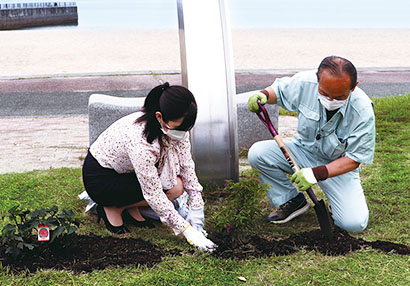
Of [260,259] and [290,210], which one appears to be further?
[290,210]

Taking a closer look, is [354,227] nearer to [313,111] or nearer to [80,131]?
[313,111]

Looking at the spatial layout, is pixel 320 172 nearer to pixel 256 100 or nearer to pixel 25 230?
pixel 256 100

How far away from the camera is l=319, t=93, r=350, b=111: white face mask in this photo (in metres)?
3.56

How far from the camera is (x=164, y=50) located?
1576 centimetres

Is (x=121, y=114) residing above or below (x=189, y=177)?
above

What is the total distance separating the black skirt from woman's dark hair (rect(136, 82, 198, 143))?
537 mm

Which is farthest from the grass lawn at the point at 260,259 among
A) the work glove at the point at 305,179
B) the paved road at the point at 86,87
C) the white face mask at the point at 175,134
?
the paved road at the point at 86,87

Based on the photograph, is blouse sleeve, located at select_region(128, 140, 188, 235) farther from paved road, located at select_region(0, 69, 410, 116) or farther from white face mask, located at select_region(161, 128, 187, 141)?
paved road, located at select_region(0, 69, 410, 116)

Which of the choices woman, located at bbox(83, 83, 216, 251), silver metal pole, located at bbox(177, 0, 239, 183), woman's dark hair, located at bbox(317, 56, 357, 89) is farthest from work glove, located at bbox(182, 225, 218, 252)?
woman's dark hair, located at bbox(317, 56, 357, 89)

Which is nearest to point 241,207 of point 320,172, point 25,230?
point 320,172

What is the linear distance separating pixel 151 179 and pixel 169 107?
50 centimetres

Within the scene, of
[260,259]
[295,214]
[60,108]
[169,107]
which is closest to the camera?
[169,107]

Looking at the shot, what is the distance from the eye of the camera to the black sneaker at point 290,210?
165 inches

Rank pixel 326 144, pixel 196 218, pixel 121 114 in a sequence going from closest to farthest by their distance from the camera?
1. pixel 196 218
2. pixel 326 144
3. pixel 121 114
